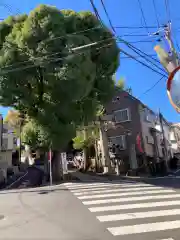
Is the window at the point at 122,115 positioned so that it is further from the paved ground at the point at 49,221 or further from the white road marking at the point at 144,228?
the white road marking at the point at 144,228

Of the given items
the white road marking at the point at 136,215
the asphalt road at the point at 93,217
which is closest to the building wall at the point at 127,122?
the asphalt road at the point at 93,217

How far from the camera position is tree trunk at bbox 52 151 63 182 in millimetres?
18188

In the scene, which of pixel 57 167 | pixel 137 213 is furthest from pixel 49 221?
pixel 57 167

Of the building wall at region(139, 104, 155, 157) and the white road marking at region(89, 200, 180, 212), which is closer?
the white road marking at region(89, 200, 180, 212)

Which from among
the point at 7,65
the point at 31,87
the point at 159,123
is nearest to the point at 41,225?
the point at 7,65

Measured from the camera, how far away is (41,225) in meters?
6.68

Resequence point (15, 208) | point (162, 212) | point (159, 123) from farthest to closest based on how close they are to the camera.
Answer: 1. point (159, 123)
2. point (15, 208)
3. point (162, 212)

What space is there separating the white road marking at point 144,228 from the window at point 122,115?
21.1 m

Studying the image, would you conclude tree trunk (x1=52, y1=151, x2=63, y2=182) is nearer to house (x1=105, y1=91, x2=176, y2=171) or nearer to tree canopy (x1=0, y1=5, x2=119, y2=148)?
tree canopy (x1=0, y1=5, x2=119, y2=148)

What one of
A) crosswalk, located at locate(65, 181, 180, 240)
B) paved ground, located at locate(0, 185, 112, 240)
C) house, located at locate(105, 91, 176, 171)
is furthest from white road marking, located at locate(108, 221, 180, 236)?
house, located at locate(105, 91, 176, 171)

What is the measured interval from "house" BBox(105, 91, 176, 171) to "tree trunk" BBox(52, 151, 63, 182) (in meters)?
8.60

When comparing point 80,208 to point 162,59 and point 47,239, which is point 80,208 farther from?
point 162,59

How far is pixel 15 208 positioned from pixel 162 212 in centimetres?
527

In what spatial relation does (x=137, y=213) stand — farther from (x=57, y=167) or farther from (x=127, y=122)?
(x=127, y=122)
